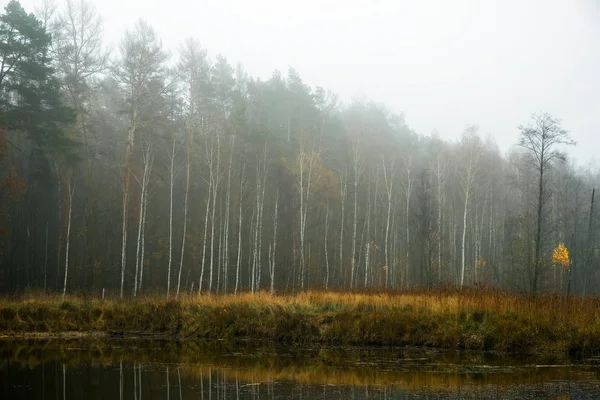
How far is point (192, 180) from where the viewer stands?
41.0 metres

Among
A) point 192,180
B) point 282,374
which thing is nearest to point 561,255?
point 192,180

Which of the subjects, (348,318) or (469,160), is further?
(469,160)

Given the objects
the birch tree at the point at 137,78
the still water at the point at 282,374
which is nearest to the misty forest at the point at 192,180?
the birch tree at the point at 137,78

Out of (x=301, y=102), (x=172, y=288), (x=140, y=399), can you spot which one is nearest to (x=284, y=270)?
(x=172, y=288)

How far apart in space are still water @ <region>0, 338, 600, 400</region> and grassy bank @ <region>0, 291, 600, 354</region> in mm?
902

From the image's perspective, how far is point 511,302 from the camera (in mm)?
18188

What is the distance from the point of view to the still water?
11.0m

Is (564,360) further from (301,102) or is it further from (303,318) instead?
(301,102)

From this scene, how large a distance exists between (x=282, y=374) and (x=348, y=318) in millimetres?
6662

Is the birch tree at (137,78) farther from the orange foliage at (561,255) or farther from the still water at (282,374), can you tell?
the orange foliage at (561,255)

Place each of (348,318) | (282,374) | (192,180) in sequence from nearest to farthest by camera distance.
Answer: (282,374)
(348,318)
(192,180)

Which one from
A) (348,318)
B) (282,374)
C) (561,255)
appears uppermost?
(561,255)

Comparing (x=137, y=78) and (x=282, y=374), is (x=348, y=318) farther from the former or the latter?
(x=137, y=78)

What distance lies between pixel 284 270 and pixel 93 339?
749 inches
